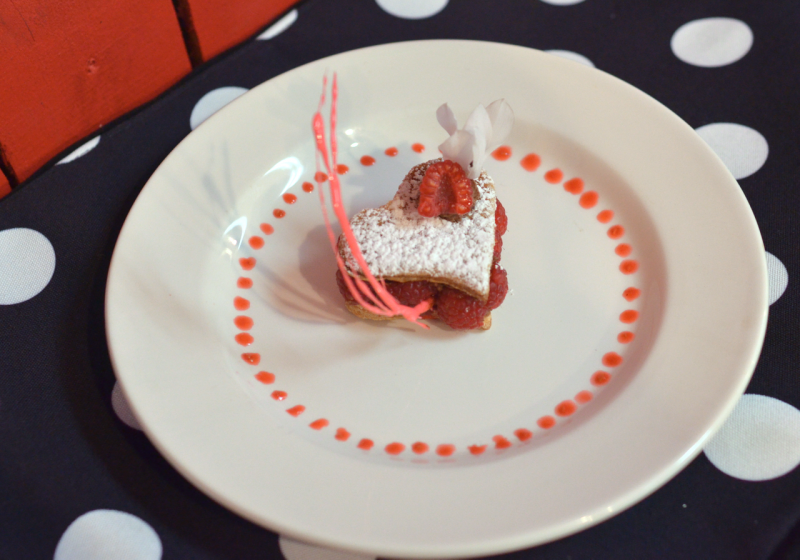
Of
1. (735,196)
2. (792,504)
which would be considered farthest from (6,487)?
(735,196)

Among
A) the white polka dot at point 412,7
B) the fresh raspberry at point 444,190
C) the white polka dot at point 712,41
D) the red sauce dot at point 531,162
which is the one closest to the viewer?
the fresh raspberry at point 444,190

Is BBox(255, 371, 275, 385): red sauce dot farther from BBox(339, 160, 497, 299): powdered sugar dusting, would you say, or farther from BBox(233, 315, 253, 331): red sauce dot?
BBox(339, 160, 497, 299): powdered sugar dusting

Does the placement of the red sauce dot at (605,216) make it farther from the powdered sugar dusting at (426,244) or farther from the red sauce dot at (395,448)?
the red sauce dot at (395,448)

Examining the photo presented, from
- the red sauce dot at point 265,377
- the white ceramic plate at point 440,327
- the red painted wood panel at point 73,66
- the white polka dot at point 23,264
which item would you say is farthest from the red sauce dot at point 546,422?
the red painted wood panel at point 73,66

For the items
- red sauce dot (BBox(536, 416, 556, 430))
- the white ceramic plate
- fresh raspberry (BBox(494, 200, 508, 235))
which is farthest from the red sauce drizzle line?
fresh raspberry (BBox(494, 200, 508, 235))

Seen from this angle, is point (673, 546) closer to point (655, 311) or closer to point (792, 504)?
point (792, 504)

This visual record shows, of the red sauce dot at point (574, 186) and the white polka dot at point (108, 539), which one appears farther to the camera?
the red sauce dot at point (574, 186)
